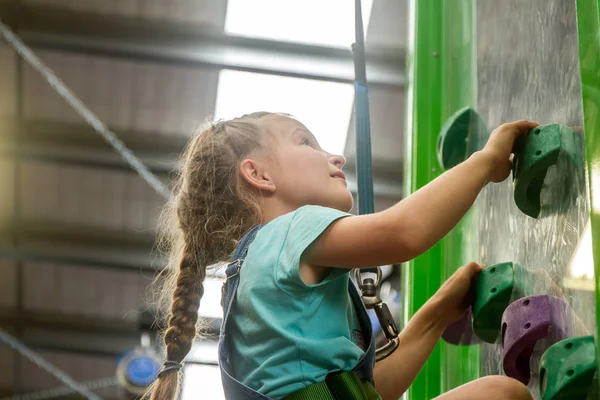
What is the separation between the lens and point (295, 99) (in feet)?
16.5

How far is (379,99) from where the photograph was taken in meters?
5.02

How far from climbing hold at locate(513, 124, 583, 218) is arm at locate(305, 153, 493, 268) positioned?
7 centimetres

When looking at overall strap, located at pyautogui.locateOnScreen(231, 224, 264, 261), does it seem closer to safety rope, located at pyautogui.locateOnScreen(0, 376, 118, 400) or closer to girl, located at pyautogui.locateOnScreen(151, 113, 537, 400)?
girl, located at pyautogui.locateOnScreen(151, 113, 537, 400)

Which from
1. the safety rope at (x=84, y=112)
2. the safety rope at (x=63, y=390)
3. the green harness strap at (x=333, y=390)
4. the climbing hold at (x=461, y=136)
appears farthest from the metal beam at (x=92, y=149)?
the green harness strap at (x=333, y=390)

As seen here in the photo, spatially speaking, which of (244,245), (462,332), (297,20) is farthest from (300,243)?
(297,20)

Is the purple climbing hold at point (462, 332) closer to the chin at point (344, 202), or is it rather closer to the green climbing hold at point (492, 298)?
the green climbing hold at point (492, 298)

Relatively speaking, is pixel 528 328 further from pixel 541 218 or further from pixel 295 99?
pixel 295 99

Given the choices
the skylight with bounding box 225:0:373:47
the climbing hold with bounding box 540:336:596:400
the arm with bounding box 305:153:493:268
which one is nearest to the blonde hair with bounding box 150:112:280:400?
the arm with bounding box 305:153:493:268

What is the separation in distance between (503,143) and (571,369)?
287 millimetres

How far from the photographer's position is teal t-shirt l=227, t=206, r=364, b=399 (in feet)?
3.30

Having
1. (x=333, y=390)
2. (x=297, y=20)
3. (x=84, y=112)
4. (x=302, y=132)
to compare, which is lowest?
(x=84, y=112)

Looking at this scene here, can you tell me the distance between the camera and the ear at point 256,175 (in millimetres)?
1238

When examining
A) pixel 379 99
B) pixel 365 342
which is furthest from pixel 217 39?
pixel 365 342

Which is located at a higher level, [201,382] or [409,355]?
[409,355]
